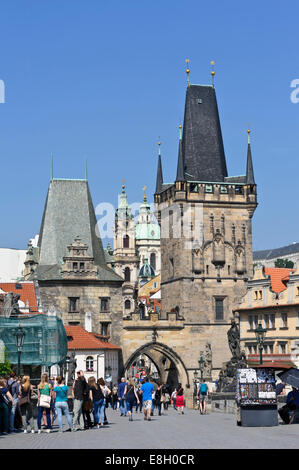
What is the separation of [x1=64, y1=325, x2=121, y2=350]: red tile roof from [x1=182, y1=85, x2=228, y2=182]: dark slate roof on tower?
55.3 ft

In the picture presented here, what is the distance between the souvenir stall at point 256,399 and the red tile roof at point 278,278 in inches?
1379

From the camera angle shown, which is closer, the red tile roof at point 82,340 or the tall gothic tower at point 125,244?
the red tile roof at point 82,340

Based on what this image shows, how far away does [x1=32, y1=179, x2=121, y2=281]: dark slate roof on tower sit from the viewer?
218 feet

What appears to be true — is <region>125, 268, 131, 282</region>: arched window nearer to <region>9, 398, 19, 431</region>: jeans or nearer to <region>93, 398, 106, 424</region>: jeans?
<region>93, 398, 106, 424</region>: jeans

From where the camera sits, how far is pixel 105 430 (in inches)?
794

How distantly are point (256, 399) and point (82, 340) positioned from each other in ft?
129

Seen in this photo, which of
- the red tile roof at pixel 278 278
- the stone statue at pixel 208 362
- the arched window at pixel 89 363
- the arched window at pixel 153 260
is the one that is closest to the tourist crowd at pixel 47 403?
the red tile roof at pixel 278 278

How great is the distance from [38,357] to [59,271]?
30.2 metres

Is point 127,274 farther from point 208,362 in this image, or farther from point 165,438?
point 165,438

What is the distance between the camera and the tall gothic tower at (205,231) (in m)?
68.4

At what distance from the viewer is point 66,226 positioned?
68.3 m

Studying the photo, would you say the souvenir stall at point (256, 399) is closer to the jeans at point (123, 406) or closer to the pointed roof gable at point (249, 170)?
the jeans at point (123, 406)
